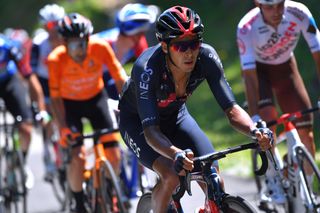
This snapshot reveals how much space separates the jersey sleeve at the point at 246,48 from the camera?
26.6 ft

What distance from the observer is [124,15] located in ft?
33.2

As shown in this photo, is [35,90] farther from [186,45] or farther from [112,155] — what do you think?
[186,45]

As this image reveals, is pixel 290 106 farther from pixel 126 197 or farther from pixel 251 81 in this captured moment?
pixel 126 197

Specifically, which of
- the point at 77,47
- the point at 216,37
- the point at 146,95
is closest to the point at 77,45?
the point at 77,47

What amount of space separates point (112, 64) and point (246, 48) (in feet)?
4.27

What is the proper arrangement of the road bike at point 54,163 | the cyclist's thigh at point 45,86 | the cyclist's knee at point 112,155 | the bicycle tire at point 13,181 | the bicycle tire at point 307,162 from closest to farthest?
the bicycle tire at point 307,162 < the cyclist's knee at point 112,155 < the bicycle tire at point 13,181 < the road bike at point 54,163 < the cyclist's thigh at point 45,86

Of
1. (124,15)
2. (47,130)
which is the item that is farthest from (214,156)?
(47,130)

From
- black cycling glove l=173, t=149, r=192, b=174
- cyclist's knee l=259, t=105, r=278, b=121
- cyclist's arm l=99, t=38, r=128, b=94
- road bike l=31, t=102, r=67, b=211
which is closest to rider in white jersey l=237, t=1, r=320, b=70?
cyclist's knee l=259, t=105, r=278, b=121

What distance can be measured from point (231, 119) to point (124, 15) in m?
4.08

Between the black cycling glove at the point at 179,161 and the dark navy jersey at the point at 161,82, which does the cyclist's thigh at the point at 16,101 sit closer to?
the dark navy jersey at the point at 161,82

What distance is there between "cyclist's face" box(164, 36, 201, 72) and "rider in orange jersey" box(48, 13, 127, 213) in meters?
2.27

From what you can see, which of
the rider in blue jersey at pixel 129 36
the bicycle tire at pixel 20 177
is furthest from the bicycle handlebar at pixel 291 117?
the bicycle tire at pixel 20 177

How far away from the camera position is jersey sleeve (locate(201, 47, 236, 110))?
20.7ft

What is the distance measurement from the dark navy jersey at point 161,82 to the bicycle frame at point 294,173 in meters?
1.41
